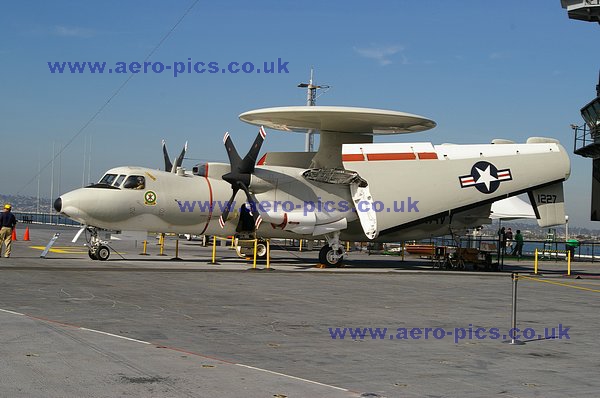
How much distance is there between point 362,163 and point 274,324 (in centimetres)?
1803

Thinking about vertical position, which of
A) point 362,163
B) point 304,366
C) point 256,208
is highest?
point 362,163

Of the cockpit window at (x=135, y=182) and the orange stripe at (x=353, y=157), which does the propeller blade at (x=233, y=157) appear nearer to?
the cockpit window at (x=135, y=182)

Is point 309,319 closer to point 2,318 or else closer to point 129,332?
point 129,332

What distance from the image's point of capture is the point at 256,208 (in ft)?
94.1

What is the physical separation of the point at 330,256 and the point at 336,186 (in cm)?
315

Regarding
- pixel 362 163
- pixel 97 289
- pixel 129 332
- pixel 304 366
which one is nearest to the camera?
pixel 304 366

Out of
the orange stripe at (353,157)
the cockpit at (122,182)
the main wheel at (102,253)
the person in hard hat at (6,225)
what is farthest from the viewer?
the orange stripe at (353,157)

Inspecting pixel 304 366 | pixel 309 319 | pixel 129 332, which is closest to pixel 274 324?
pixel 309 319

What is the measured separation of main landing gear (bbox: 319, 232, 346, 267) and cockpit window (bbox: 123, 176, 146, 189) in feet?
27.2

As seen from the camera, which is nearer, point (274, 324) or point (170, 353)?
point (170, 353)

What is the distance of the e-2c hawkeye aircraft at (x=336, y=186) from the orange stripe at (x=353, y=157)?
4 centimetres

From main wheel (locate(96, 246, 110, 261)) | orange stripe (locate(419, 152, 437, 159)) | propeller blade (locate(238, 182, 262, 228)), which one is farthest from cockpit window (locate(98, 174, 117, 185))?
orange stripe (locate(419, 152, 437, 159))

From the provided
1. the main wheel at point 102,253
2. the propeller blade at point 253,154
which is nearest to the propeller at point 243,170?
the propeller blade at point 253,154

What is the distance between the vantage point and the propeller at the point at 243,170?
2800 centimetres
